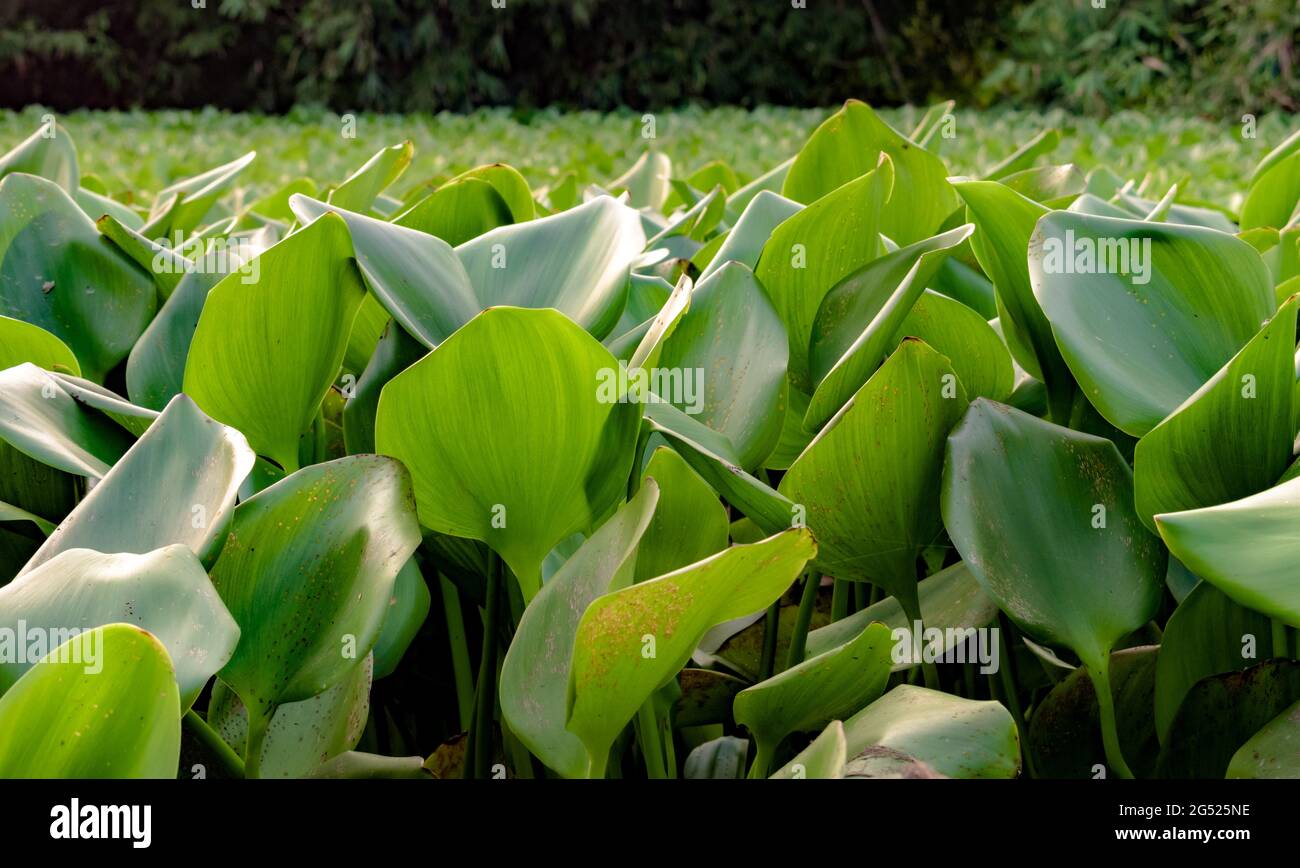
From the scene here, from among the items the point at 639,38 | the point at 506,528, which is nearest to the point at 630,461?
the point at 506,528

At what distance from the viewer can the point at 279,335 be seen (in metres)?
0.67

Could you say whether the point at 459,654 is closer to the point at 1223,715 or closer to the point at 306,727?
the point at 306,727

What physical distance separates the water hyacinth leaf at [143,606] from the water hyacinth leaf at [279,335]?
0.20 m

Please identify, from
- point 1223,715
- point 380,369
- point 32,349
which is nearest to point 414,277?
point 380,369

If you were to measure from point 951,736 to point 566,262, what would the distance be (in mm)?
384

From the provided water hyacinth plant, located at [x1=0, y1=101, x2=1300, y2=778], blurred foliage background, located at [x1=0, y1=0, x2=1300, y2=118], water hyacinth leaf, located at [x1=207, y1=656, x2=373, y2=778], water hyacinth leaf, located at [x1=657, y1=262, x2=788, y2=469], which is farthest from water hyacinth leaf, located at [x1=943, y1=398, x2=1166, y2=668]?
blurred foliage background, located at [x1=0, y1=0, x2=1300, y2=118]

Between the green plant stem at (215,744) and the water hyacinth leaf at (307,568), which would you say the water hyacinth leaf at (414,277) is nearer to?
the water hyacinth leaf at (307,568)

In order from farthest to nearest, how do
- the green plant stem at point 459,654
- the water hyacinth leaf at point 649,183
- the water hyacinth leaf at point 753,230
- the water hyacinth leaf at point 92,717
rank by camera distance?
the water hyacinth leaf at point 649,183 < the water hyacinth leaf at point 753,230 < the green plant stem at point 459,654 < the water hyacinth leaf at point 92,717

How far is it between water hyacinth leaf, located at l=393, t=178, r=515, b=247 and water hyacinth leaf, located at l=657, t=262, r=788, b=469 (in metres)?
0.30

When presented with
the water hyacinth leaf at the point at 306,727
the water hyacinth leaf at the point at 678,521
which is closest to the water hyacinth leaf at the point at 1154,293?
the water hyacinth leaf at the point at 678,521

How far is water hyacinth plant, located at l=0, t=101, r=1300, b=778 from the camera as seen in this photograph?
0.49 meters

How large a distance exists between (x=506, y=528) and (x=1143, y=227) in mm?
383

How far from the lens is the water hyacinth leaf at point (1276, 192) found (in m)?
1.22
